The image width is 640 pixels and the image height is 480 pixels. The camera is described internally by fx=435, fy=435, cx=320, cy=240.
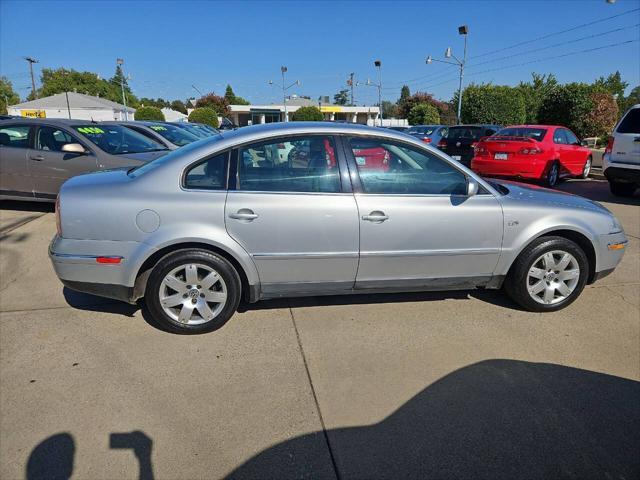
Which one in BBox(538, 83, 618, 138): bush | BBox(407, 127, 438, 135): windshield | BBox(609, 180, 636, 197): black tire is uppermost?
BBox(538, 83, 618, 138): bush

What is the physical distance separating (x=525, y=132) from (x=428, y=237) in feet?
28.7

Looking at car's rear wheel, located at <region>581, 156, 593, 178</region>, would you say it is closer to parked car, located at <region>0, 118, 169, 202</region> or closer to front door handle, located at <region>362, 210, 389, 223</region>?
front door handle, located at <region>362, 210, 389, 223</region>

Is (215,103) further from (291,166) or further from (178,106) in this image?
(291,166)

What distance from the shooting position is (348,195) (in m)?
3.35

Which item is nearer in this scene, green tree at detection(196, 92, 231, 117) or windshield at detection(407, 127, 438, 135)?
windshield at detection(407, 127, 438, 135)

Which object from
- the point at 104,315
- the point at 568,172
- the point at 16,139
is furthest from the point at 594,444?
the point at 568,172

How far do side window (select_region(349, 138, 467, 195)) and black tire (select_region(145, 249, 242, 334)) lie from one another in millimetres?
1304

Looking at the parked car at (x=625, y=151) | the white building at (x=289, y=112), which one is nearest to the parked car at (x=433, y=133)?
the parked car at (x=625, y=151)

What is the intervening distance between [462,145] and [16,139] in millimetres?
12738

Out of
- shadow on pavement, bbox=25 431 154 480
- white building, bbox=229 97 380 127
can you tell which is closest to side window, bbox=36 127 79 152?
shadow on pavement, bbox=25 431 154 480

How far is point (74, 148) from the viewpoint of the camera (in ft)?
23.1

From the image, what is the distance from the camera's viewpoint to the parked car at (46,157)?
709cm

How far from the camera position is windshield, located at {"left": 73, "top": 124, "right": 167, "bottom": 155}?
7395mm

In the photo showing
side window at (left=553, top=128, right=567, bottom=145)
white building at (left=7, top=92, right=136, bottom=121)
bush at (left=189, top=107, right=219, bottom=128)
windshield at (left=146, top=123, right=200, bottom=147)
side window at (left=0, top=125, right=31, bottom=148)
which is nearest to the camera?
side window at (left=0, top=125, right=31, bottom=148)
